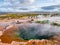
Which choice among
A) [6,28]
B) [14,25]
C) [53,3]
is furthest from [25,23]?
[53,3]

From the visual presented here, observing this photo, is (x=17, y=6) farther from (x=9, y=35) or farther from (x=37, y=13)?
(x=9, y=35)

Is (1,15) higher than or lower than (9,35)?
higher

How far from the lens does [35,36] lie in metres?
2.84

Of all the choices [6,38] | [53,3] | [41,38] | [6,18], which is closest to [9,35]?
[6,38]

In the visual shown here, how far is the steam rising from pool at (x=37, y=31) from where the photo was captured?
283 centimetres

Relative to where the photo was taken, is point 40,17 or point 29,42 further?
point 40,17

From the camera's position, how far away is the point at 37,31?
9.58 ft

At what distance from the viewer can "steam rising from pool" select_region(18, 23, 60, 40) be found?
283 centimetres

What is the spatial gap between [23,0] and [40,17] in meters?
0.57

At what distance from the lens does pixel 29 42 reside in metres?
2.77

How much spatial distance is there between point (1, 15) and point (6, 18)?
15cm

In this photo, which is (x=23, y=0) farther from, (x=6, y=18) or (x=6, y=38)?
(x=6, y=38)

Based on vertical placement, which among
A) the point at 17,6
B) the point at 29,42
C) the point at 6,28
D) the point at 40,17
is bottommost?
the point at 29,42

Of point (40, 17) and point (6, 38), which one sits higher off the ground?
point (40, 17)
